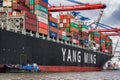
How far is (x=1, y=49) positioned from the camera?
5322cm

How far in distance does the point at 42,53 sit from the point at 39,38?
3208 mm

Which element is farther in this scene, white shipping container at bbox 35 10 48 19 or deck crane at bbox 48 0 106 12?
deck crane at bbox 48 0 106 12

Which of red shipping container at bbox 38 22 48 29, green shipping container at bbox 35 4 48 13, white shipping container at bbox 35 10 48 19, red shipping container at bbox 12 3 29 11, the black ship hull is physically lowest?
the black ship hull

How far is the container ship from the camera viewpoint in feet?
185

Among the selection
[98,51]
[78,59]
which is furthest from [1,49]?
[98,51]

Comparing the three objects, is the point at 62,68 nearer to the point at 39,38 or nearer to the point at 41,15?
the point at 39,38

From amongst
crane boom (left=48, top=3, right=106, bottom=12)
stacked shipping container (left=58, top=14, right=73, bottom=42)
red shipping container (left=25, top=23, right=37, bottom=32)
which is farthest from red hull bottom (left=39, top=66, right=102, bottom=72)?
crane boom (left=48, top=3, right=106, bottom=12)

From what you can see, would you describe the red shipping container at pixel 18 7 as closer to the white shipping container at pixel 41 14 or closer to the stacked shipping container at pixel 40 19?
the stacked shipping container at pixel 40 19

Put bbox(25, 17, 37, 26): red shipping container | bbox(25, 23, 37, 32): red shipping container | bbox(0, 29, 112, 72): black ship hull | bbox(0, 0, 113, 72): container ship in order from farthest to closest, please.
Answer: bbox(25, 23, 37, 32): red shipping container → bbox(25, 17, 37, 26): red shipping container → bbox(0, 0, 113, 72): container ship → bbox(0, 29, 112, 72): black ship hull

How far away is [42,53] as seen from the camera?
218 feet

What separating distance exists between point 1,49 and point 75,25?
126 feet

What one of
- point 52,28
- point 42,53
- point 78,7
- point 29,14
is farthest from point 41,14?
point 78,7

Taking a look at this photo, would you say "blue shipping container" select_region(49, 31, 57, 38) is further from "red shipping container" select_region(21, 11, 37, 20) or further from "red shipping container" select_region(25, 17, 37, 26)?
"red shipping container" select_region(21, 11, 37, 20)

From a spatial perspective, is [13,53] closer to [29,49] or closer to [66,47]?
[29,49]
